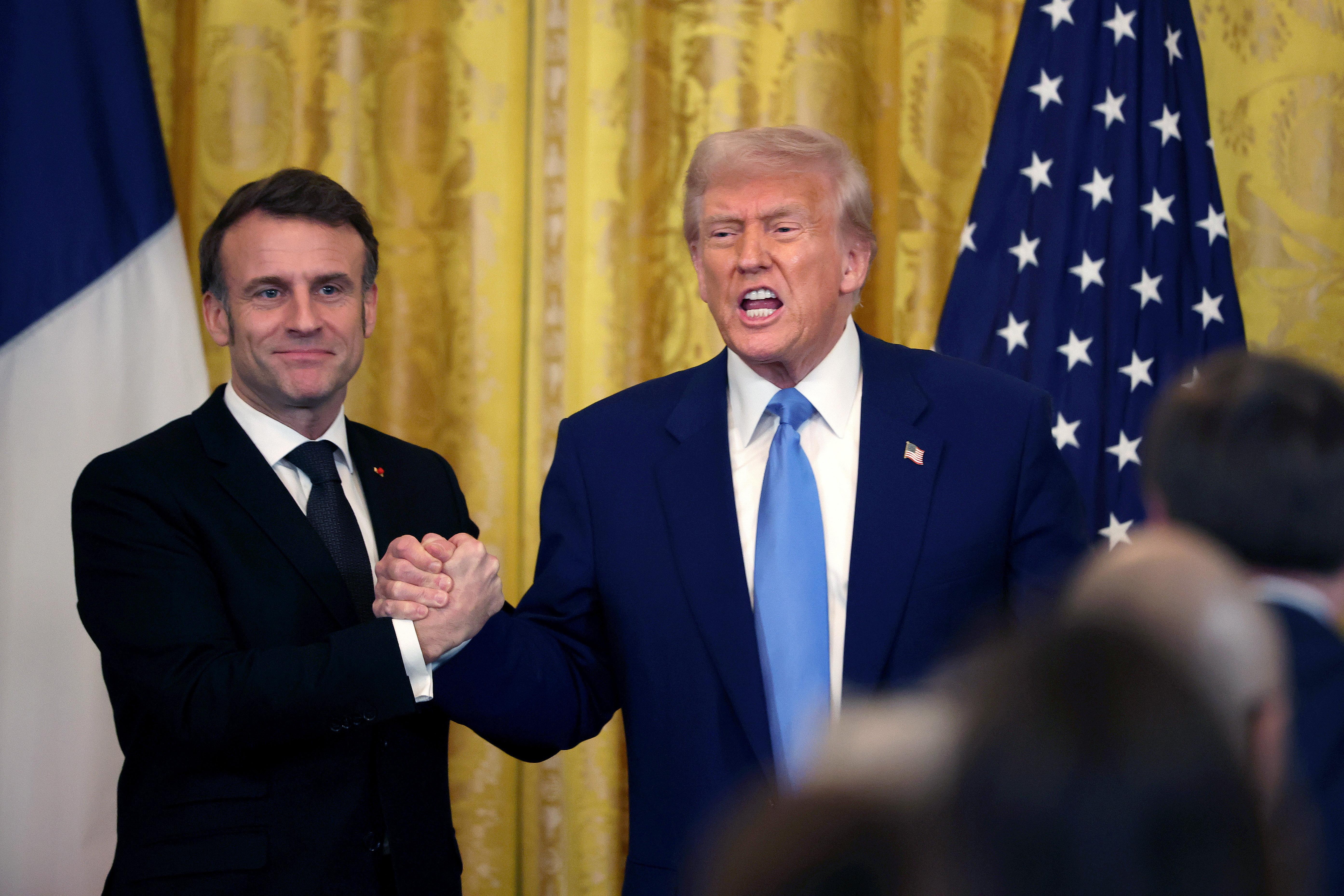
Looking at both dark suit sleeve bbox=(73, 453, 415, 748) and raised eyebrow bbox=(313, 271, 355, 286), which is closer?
dark suit sleeve bbox=(73, 453, 415, 748)

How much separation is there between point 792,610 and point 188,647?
3.26ft

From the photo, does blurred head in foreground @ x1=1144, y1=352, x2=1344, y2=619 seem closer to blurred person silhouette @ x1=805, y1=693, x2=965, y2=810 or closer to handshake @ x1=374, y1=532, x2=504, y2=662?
blurred person silhouette @ x1=805, y1=693, x2=965, y2=810

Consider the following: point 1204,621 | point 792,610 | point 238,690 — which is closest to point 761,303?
point 792,610

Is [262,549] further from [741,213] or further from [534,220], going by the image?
[534,220]

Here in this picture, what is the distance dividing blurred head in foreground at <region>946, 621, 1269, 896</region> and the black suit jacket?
65.9 inches

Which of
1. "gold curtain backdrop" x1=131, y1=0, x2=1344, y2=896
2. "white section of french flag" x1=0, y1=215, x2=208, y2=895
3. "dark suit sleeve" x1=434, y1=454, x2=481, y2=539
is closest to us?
"dark suit sleeve" x1=434, y1=454, x2=481, y2=539

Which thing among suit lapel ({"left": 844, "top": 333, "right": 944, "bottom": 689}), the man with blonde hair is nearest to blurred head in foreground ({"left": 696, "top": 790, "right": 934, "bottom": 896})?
the man with blonde hair

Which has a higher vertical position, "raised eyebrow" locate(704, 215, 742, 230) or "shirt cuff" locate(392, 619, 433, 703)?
"raised eyebrow" locate(704, 215, 742, 230)

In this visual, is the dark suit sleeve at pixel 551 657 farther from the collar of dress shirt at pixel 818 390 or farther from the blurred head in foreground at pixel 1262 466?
the blurred head in foreground at pixel 1262 466

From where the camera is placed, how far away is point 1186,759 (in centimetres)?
33

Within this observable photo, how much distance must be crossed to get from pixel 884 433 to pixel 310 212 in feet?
3.85

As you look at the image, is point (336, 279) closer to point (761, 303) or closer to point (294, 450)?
point (294, 450)

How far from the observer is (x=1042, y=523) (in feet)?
6.30

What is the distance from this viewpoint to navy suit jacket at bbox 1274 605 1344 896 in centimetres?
71
